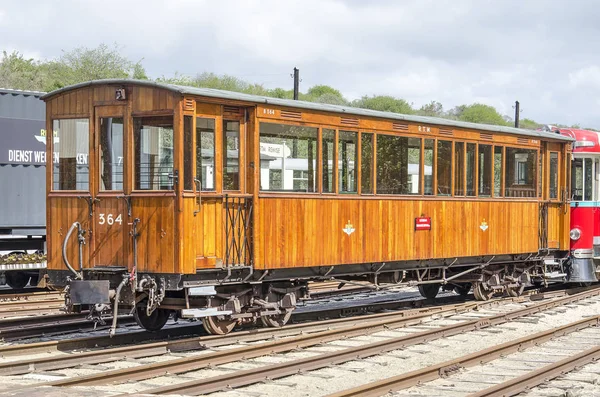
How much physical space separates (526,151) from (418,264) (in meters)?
4.03

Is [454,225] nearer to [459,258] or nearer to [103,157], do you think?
[459,258]

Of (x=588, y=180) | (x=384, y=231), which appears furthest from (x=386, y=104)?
(x=384, y=231)

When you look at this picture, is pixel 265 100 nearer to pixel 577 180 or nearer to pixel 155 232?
pixel 155 232

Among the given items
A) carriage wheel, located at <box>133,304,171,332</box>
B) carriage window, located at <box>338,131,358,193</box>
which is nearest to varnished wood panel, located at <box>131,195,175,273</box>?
carriage wheel, located at <box>133,304,171,332</box>

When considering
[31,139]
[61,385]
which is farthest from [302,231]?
[31,139]

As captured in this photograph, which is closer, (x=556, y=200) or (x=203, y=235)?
(x=203, y=235)

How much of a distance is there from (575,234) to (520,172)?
8.78 feet

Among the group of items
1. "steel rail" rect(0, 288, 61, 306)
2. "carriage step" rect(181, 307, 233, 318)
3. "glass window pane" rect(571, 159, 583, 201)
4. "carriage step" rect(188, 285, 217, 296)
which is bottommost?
"steel rail" rect(0, 288, 61, 306)

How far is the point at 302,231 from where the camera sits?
13.0m

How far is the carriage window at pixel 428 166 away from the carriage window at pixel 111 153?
5412 millimetres

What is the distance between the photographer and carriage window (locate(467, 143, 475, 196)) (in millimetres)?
16250

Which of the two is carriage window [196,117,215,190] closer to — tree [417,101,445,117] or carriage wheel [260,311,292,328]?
carriage wheel [260,311,292,328]

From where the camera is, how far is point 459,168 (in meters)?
16.0

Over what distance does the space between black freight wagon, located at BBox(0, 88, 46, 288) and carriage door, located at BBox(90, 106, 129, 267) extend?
695 cm
